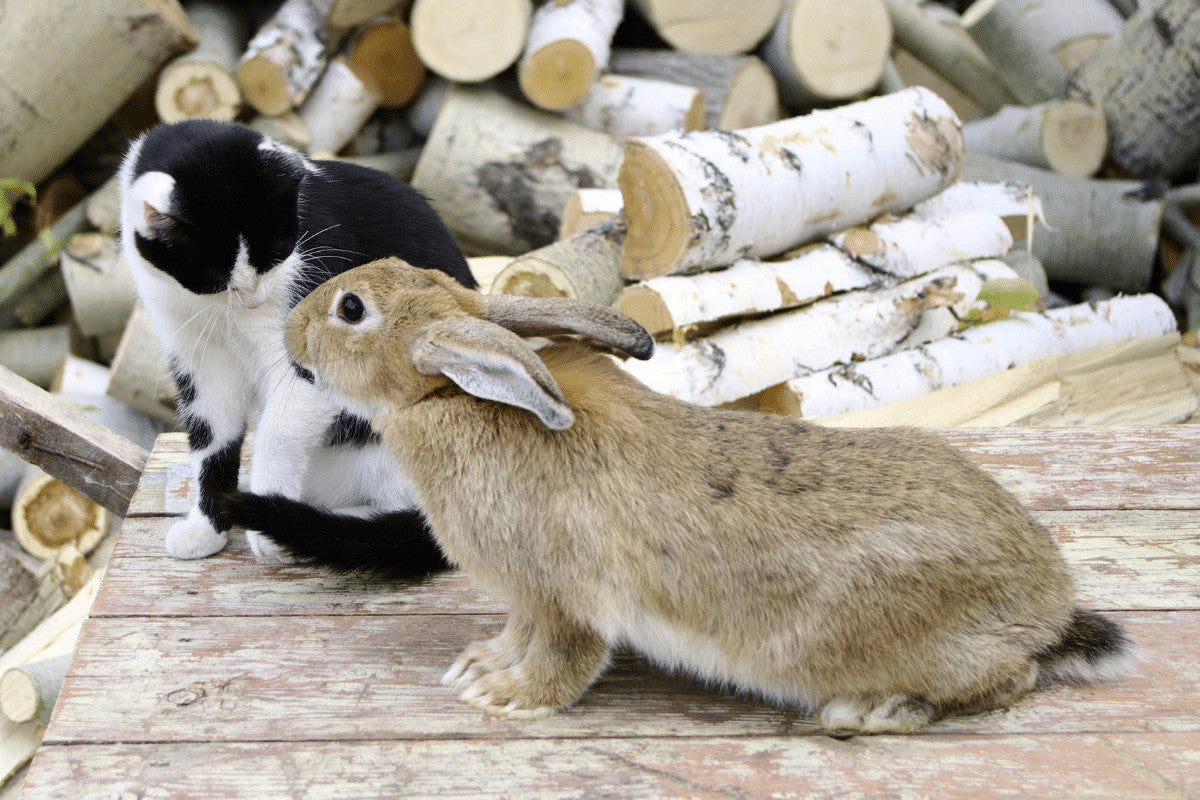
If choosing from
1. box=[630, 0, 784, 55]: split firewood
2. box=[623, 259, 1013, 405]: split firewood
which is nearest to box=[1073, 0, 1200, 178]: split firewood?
box=[630, 0, 784, 55]: split firewood

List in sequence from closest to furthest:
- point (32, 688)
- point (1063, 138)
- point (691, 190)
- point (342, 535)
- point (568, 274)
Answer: point (342, 535), point (32, 688), point (691, 190), point (568, 274), point (1063, 138)

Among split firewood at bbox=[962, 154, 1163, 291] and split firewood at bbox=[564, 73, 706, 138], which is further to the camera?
split firewood at bbox=[962, 154, 1163, 291]

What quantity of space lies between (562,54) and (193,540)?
10.6 feet

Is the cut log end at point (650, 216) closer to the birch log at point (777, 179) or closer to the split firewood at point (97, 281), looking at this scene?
the birch log at point (777, 179)

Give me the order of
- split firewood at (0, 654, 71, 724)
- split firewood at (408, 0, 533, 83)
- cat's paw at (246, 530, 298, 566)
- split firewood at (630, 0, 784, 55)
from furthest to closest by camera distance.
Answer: split firewood at (630, 0, 784, 55)
split firewood at (408, 0, 533, 83)
split firewood at (0, 654, 71, 724)
cat's paw at (246, 530, 298, 566)

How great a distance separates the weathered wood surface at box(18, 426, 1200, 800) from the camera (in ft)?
5.17

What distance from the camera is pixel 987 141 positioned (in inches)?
235

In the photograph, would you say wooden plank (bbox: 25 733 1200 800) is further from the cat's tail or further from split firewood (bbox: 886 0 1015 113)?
split firewood (bbox: 886 0 1015 113)

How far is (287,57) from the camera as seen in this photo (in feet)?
15.6

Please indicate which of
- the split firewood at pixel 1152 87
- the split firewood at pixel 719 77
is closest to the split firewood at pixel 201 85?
the split firewood at pixel 719 77

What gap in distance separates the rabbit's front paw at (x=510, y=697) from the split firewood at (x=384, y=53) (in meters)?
3.96

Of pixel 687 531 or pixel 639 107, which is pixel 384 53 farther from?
pixel 687 531

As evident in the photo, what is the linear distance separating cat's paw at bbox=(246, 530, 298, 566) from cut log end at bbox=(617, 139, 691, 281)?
185cm

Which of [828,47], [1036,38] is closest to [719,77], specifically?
[828,47]
